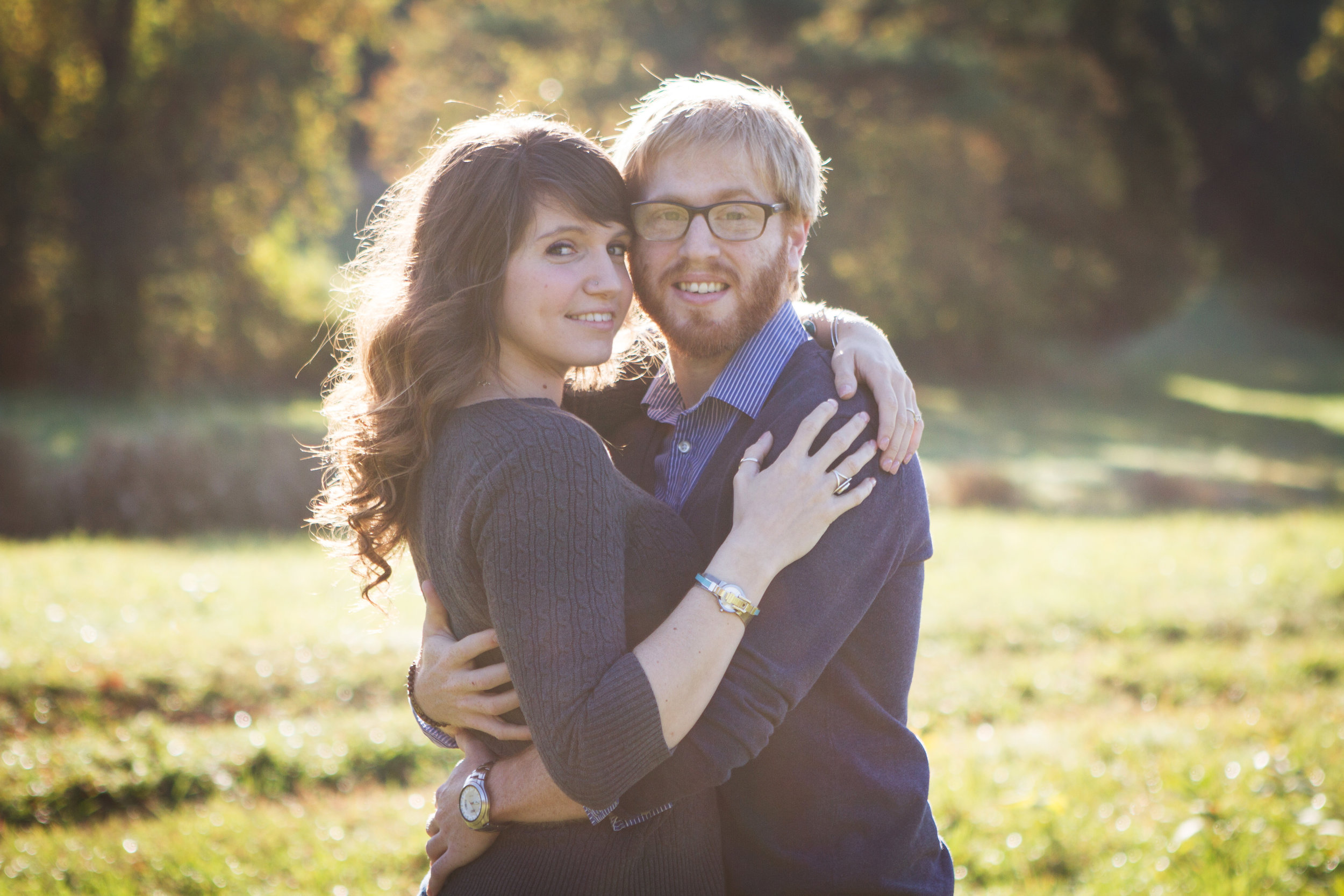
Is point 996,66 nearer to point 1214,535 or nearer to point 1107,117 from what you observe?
point 1107,117

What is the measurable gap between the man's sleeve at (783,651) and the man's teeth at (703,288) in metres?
0.67

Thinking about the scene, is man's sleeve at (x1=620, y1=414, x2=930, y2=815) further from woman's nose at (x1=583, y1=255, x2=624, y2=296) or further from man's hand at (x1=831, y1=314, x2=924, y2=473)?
woman's nose at (x1=583, y1=255, x2=624, y2=296)

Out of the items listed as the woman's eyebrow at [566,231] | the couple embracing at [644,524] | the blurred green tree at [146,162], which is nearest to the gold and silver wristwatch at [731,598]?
the couple embracing at [644,524]

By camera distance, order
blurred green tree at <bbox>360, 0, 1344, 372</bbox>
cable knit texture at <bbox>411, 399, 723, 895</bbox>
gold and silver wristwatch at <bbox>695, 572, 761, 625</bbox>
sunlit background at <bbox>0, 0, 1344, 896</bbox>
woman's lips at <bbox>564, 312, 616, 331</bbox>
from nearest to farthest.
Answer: cable knit texture at <bbox>411, 399, 723, 895</bbox>, gold and silver wristwatch at <bbox>695, 572, 761, 625</bbox>, woman's lips at <bbox>564, 312, 616, 331</bbox>, sunlit background at <bbox>0, 0, 1344, 896</bbox>, blurred green tree at <bbox>360, 0, 1344, 372</bbox>

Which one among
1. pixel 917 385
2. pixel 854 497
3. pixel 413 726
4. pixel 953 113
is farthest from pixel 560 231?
Result: pixel 917 385

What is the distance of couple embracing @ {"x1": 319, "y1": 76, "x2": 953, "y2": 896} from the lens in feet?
6.54

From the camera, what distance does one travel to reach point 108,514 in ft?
34.9

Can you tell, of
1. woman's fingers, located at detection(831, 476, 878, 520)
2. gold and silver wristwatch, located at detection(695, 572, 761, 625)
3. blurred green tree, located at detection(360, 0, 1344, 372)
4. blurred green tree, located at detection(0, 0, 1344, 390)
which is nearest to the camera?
gold and silver wristwatch, located at detection(695, 572, 761, 625)

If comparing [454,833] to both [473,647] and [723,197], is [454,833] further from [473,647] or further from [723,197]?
[723,197]

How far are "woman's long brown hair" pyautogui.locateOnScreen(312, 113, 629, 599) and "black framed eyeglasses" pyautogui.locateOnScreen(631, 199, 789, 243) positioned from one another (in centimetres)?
11

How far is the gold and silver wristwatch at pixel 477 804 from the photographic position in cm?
222

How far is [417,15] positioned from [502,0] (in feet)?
7.82

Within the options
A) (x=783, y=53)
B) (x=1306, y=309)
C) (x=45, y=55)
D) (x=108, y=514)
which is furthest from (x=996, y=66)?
(x=1306, y=309)

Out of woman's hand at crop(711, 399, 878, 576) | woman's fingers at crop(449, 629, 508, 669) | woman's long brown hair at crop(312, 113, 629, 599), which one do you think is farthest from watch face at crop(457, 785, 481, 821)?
woman's hand at crop(711, 399, 878, 576)
